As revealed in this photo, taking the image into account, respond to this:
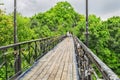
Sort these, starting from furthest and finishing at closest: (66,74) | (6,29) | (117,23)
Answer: (117,23) → (6,29) → (66,74)

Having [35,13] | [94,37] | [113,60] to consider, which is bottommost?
[113,60]

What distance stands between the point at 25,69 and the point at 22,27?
128 ft

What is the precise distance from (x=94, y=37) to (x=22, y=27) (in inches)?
841

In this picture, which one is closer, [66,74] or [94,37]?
[66,74]

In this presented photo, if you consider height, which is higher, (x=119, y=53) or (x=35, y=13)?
(x=35, y=13)

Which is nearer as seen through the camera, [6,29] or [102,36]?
[6,29]

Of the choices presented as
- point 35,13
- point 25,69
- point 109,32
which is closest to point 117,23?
point 109,32

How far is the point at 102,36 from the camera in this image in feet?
221

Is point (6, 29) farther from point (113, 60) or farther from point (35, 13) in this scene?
point (35, 13)

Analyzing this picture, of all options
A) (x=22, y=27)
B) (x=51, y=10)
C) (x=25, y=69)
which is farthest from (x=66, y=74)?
(x=51, y=10)

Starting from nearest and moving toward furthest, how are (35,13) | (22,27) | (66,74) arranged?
(66,74) < (22,27) < (35,13)

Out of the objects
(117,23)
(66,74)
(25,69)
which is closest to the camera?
(66,74)

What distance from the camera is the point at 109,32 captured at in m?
71.6

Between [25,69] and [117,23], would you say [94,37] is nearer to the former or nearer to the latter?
[117,23]
